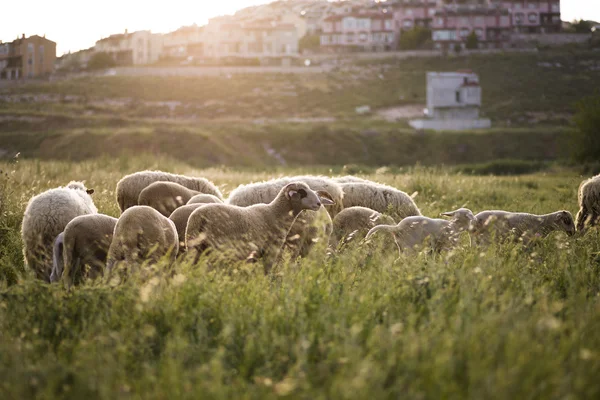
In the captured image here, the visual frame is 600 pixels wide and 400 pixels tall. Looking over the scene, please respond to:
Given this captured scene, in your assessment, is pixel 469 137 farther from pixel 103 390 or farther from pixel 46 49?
pixel 103 390

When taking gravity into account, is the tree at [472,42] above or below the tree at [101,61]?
above

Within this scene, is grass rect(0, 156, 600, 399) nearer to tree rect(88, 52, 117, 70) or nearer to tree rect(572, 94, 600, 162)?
tree rect(572, 94, 600, 162)

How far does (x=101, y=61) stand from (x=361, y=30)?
46200mm

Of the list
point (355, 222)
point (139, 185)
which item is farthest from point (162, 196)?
point (355, 222)

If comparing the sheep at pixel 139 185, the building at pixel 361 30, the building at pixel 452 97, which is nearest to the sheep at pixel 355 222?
the sheep at pixel 139 185

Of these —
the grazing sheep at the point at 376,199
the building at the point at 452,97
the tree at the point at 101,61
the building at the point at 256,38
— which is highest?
the building at the point at 256,38

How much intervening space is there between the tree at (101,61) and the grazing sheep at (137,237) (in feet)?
299

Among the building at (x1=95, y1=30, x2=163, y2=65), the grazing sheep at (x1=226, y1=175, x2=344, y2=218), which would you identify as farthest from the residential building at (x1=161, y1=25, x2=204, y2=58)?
the grazing sheep at (x1=226, y1=175, x2=344, y2=218)

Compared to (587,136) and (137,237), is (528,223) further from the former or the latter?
(587,136)

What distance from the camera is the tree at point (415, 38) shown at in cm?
10938

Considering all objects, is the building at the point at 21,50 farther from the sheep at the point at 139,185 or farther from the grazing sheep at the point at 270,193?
the grazing sheep at the point at 270,193

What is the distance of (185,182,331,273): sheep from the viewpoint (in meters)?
7.31

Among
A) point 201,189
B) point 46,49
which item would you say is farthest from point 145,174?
point 46,49

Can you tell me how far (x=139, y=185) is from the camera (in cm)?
1184
